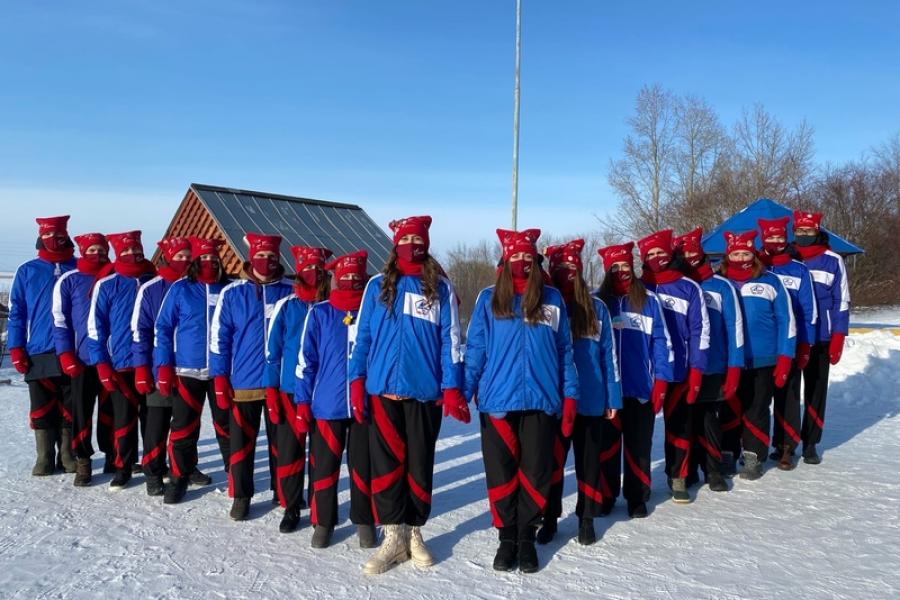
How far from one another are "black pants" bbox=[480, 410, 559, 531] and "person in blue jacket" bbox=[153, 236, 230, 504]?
2.49 metres

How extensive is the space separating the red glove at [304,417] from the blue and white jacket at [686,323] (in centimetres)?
282

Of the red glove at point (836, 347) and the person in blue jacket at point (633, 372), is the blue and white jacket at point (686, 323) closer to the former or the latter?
the person in blue jacket at point (633, 372)

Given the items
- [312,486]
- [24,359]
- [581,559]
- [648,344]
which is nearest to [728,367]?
[648,344]

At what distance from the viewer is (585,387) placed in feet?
15.5

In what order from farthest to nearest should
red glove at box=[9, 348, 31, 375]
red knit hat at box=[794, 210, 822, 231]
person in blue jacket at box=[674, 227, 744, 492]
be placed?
red knit hat at box=[794, 210, 822, 231] < red glove at box=[9, 348, 31, 375] < person in blue jacket at box=[674, 227, 744, 492]

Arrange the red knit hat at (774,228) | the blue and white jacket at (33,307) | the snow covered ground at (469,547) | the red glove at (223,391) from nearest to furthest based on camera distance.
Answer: the snow covered ground at (469,547) < the red glove at (223,391) < the blue and white jacket at (33,307) < the red knit hat at (774,228)

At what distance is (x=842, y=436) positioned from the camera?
8039mm

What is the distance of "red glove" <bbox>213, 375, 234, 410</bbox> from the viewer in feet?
17.5

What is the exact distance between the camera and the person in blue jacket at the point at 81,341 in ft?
20.1

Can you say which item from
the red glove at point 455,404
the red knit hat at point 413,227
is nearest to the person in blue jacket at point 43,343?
the red knit hat at point 413,227

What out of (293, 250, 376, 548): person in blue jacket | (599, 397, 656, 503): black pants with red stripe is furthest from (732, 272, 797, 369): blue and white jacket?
(293, 250, 376, 548): person in blue jacket

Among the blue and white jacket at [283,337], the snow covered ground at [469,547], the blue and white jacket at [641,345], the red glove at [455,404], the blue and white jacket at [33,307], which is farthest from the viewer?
the blue and white jacket at [33,307]

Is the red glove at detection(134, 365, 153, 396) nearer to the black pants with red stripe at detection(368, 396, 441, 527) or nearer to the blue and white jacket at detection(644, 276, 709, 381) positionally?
the black pants with red stripe at detection(368, 396, 441, 527)

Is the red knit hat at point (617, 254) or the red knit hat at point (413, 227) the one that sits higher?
the red knit hat at point (413, 227)
